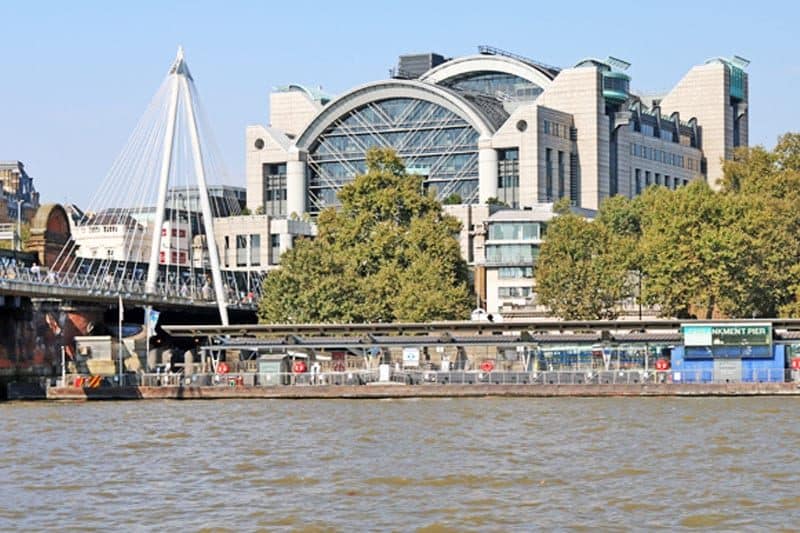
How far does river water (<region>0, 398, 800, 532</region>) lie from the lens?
1837 inches

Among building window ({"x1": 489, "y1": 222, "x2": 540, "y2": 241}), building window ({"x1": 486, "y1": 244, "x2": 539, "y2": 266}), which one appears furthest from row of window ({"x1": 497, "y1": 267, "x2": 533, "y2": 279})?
building window ({"x1": 489, "y1": 222, "x2": 540, "y2": 241})

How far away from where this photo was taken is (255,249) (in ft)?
654

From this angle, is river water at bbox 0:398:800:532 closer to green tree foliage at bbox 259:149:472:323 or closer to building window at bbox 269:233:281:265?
green tree foliage at bbox 259:149:472:323

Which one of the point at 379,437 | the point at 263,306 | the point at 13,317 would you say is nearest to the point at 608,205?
the point at 263,306

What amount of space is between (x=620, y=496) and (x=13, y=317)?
265 feet

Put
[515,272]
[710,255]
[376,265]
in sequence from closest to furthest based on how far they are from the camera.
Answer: [710,255] < [376,265] < [515,272]

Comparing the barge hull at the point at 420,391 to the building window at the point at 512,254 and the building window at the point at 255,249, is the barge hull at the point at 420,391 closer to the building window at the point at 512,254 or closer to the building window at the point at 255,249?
the building window at the point at 512,254

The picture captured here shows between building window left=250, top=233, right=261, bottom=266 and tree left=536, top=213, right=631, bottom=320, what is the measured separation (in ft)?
172

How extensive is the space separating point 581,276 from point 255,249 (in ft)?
200

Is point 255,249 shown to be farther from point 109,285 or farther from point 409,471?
point 409,471

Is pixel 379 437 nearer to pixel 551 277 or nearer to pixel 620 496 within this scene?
pixel 620 496

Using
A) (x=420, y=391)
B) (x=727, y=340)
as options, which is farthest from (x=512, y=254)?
(x=420, y=391)

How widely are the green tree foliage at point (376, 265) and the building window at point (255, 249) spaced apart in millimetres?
42192

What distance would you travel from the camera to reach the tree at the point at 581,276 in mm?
145125
